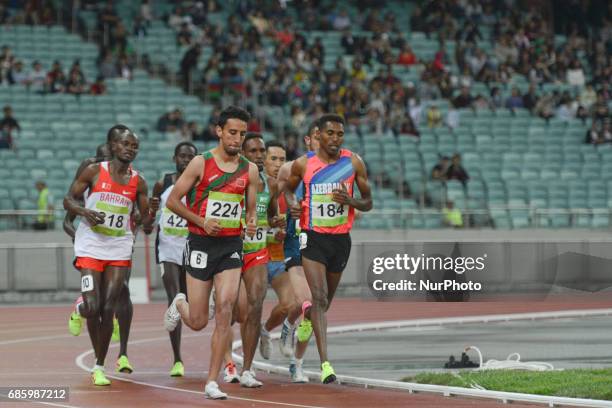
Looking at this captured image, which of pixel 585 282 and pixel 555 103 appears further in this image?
pixel 555 103

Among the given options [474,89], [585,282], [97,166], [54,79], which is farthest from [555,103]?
[97,166]

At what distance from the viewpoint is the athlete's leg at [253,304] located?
505 inches

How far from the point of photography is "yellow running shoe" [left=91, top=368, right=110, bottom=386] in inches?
506

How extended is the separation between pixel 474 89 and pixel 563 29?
21.3ft

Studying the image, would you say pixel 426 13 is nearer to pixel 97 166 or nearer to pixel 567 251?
pixel 567 251

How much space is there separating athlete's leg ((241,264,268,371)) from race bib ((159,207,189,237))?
6.07 ft

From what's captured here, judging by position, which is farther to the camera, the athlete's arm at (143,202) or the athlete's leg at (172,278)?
the athlete's leg at (172,278)

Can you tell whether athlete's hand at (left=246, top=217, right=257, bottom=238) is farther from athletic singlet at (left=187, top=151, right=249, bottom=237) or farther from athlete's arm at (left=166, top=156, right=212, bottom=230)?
athlete's arm at (left=166, top=156, right=212, bottom=230)

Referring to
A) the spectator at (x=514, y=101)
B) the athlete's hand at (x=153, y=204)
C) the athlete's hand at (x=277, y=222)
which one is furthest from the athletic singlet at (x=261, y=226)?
the spectator at (x=514, y=101)

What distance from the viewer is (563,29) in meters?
41.0

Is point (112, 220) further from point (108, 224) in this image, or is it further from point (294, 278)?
point (294, 278)

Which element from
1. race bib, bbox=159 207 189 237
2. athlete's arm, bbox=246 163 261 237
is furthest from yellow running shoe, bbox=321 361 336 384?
race bib, bbox=159 207 189 237

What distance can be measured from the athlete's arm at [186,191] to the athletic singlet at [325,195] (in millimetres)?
1555

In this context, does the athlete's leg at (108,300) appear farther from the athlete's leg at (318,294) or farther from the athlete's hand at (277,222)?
the athlete's leg at (318,294)
